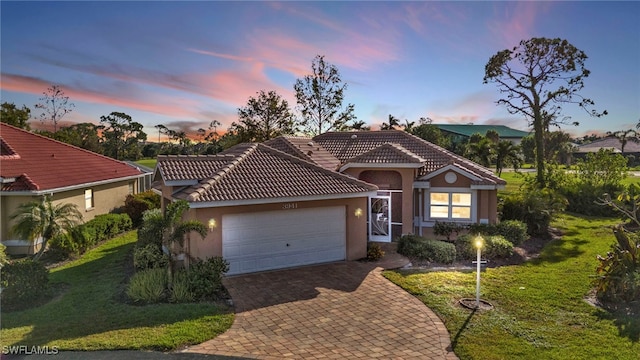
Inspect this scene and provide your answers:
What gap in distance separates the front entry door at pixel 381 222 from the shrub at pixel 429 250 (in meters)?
1.48

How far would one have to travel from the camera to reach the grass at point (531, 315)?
8766mm

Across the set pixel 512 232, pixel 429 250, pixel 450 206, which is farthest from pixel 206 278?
pixel 512 232

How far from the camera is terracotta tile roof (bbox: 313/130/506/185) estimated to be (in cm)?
2052

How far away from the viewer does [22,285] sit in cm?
1174

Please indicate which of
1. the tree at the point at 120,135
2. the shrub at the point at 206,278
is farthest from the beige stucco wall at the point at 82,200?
the tree at the point at 120,135

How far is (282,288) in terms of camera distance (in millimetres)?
12711

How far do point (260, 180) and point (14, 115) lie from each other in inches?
1399

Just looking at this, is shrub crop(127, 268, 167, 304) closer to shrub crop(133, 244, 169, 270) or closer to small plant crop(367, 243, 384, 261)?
shrub crop(133, 244, 169, 270)

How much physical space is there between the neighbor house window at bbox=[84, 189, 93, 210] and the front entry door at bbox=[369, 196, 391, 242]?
17.1 metres

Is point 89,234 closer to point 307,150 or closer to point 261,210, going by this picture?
point 261,210

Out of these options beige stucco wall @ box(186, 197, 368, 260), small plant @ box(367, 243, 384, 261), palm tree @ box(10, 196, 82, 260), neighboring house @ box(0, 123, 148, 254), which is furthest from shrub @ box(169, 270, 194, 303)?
neighboring house @ box(0, 123, 148, 254)

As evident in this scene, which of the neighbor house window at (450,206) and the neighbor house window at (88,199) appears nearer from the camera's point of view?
the neighbor house window at (450,206)

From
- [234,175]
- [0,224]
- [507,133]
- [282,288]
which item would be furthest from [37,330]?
[507,133]

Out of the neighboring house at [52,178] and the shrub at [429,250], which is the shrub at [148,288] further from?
the shrub at [429,250]
